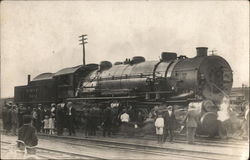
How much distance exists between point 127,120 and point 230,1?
5753mm

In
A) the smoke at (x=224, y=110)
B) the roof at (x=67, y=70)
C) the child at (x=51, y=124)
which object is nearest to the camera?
the smoke at (x=224, y=110)

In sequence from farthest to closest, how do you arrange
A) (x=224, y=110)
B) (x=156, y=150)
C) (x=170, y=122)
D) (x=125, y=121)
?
(x=125, y=121) → (x=224, y=110) → (x=170, y=122) → (x=156, y=150)

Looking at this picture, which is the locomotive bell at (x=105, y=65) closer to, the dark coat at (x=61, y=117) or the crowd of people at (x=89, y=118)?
the crowd of people at (x=89, y=118)

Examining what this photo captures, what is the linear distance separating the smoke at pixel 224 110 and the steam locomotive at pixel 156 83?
0.17 meters

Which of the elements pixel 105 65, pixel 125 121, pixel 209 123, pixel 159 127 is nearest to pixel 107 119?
pixel 125 121

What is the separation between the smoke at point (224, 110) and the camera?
13033 millimetres

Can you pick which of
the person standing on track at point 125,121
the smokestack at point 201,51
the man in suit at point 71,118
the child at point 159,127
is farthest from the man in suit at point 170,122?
the man in suit at point 71,118

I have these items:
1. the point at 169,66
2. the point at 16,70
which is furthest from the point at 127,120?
the point at 16,70

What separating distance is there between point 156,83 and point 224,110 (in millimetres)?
2529

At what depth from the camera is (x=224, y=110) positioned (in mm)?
13359

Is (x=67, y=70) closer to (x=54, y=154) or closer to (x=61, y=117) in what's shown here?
(x=61, y=117)

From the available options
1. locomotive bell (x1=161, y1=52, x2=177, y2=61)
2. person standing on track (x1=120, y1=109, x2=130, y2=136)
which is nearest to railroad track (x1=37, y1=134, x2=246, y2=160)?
person standing on track (x1=120, y1=109, x2=130, y2=136)

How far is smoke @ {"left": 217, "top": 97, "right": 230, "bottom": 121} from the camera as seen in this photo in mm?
13033

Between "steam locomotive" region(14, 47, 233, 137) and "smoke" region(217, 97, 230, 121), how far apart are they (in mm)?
170
